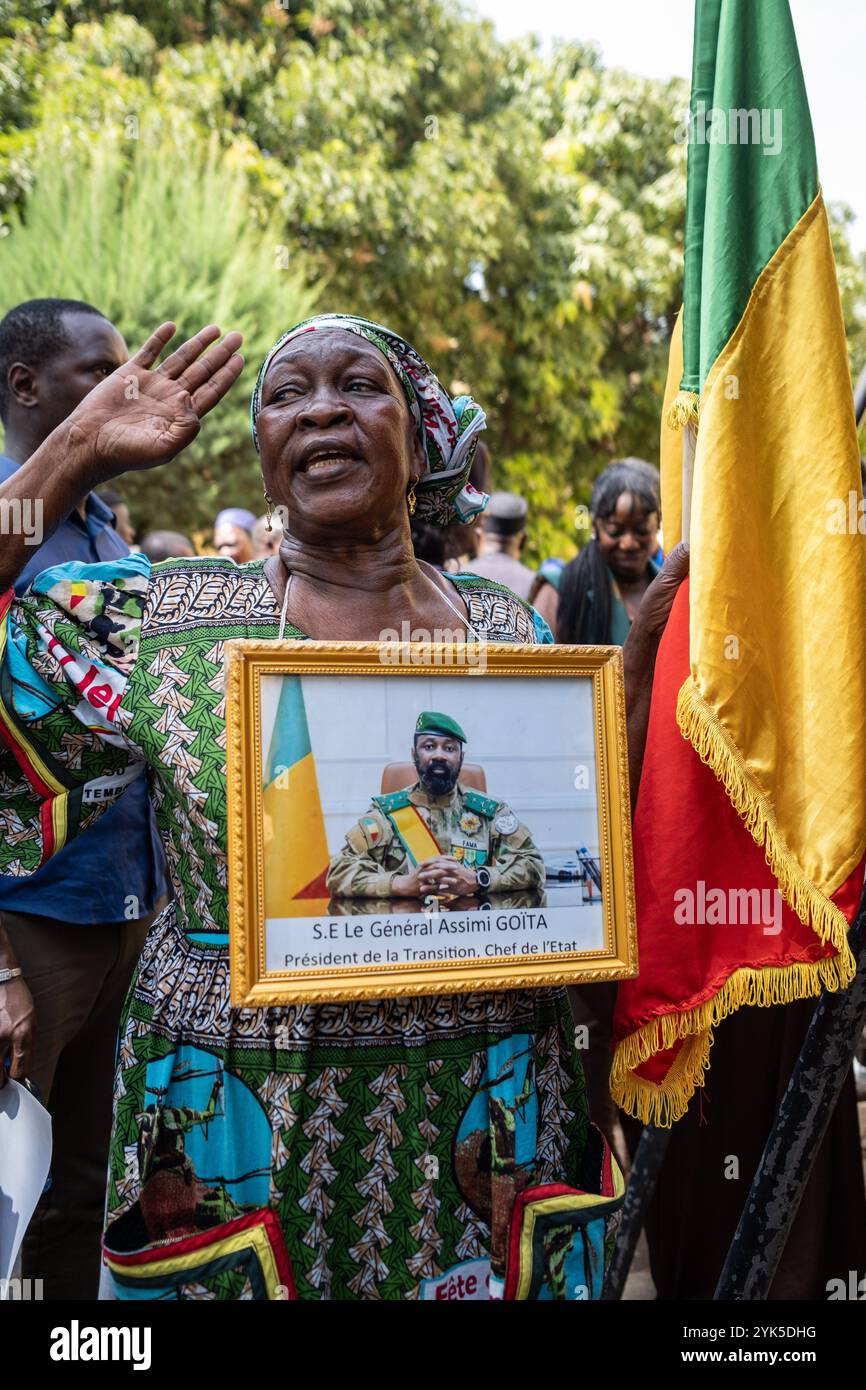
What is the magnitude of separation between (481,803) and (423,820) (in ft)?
0.34

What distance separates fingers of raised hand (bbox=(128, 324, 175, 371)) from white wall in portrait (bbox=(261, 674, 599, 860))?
67 cm

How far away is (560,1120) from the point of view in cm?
191

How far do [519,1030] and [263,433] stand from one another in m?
1.06

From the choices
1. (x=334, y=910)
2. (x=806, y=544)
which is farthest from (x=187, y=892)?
(x=806, y=544)

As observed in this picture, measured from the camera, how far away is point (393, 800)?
5.76ft

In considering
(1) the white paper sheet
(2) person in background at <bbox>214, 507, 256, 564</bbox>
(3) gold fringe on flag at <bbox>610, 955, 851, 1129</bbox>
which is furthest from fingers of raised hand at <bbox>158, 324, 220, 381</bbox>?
(2) person in background at <bbox>214, 507, 256, 564</bbox>

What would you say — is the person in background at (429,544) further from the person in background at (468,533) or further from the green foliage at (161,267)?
the green foliage at (161,267)

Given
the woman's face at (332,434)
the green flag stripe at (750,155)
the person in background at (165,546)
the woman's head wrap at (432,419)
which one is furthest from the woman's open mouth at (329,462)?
the person in background at (165,546)

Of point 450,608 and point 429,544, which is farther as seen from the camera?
point 429,544

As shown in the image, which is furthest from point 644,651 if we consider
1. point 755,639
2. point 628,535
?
point 628,535

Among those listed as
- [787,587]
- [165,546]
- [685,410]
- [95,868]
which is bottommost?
[95,868]

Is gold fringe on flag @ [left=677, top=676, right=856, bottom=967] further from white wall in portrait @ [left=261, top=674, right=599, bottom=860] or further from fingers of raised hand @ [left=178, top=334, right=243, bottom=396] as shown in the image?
fingers of raised hand @ [left=178, top=334, right=243, bottom=396]

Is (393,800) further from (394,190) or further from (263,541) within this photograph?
(394,190)

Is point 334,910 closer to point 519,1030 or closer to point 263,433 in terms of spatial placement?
point 519,1030
